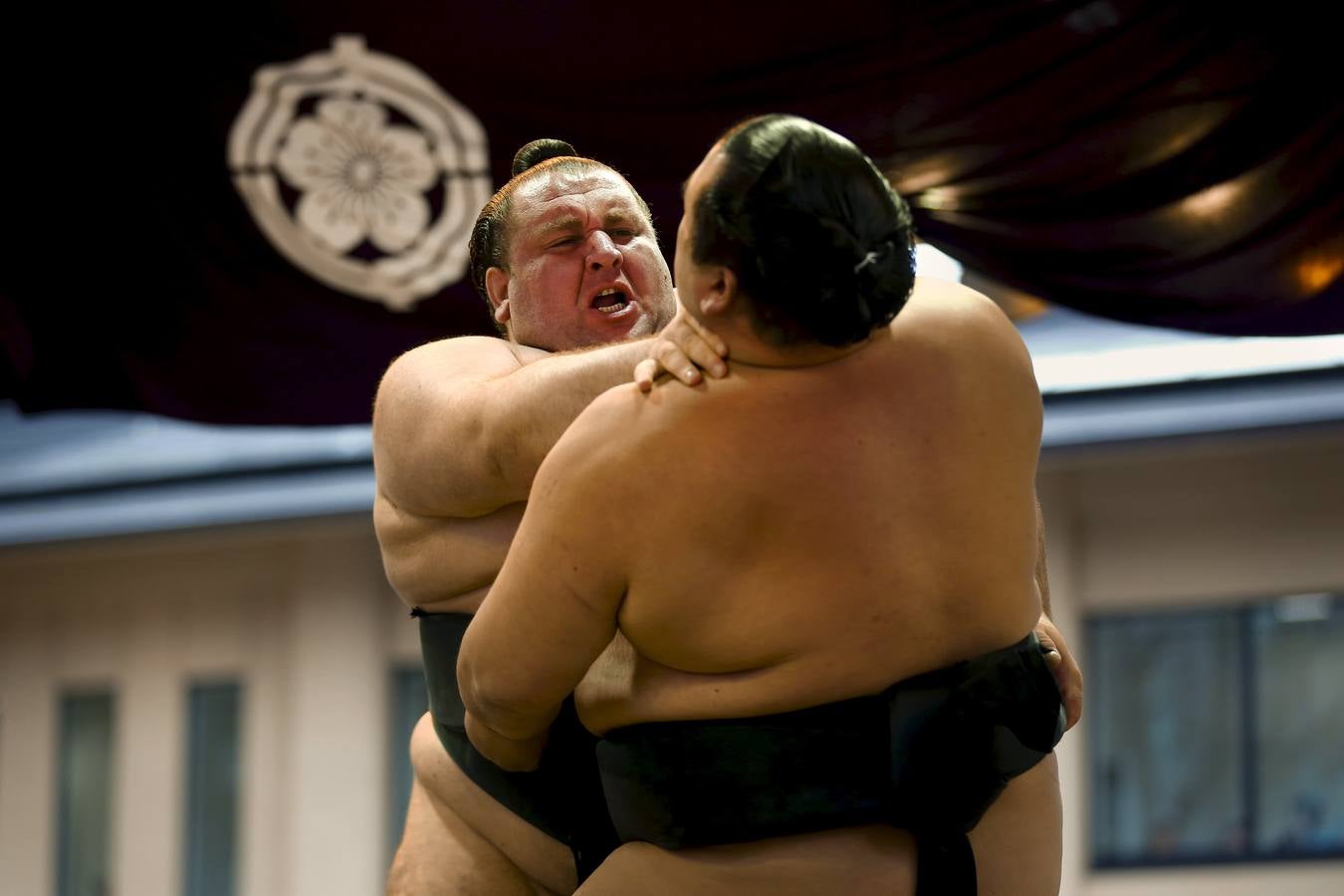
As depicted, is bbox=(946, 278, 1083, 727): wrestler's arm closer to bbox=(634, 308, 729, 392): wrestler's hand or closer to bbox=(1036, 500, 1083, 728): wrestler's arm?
bbox=(1036, 500, 1083, 728): wrestler's arm

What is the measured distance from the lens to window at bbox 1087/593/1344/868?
429cm

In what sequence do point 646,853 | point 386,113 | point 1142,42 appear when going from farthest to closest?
point 386,113, point 1142,42, point 646,853

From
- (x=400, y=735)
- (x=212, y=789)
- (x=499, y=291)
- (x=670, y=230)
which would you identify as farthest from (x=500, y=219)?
(x=212, y=789)

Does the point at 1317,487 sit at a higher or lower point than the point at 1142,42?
lower

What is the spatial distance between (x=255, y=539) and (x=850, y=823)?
4.31 m

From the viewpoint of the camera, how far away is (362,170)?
12.4 feet

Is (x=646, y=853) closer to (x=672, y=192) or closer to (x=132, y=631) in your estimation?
(x=672, y=192)

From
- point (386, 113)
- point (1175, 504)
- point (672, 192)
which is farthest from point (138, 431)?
point (1175, 504)

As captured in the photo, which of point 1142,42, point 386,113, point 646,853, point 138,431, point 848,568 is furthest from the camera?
point 138,431

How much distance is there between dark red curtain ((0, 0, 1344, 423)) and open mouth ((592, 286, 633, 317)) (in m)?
1.75

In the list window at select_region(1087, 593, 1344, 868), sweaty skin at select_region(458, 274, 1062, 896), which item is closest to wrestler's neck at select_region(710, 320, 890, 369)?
sweaty skin at select_region(458, 274, 1062, 896)

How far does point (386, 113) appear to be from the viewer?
12.2 ft

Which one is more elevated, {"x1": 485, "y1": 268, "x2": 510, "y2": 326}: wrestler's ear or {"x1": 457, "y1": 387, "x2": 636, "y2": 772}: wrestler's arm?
{"x1": 485, "y1": 268, "x2": 510, "y2": 326}: wrestler's ear

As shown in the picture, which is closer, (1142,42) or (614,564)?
(614,564)
